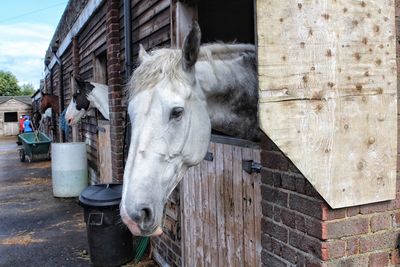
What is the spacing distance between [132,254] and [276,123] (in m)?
3.91

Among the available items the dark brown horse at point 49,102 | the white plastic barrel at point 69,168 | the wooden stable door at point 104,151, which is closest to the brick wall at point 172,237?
the wooden stable door at point 104,151

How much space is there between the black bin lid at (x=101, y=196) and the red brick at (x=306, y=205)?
9.61ft

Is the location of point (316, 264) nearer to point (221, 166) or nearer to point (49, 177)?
point (221, 166)

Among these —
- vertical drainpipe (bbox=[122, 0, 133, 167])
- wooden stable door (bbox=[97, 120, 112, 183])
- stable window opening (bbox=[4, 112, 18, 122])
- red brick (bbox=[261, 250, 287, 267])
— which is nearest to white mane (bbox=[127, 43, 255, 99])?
red brick (bbox=[261, 250, 287, 267])

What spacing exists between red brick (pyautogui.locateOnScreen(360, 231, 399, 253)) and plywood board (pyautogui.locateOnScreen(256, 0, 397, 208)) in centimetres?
22

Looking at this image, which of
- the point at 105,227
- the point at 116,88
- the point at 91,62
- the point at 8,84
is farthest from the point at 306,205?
the point at 8,84

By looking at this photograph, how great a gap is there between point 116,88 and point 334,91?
4741 millimetres

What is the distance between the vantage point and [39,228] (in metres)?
6.77

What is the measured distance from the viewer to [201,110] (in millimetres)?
2115

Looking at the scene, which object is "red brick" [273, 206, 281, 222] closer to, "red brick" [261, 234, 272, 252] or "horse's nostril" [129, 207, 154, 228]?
"red brick" [261, 234, 272, 252]

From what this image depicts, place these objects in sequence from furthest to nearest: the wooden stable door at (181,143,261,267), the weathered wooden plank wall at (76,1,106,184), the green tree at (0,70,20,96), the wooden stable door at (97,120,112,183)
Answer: the green tree at (0,70,20,96) → the weathered wooden plank wall at (76,1,106,184) → the wooden stable door at (97,120,112,183) → the wooden stable door at (181,143,261,267)

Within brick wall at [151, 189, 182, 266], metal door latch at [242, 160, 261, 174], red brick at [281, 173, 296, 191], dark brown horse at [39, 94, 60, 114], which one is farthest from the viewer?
dark brown horse at [39, 94, 60, 114]

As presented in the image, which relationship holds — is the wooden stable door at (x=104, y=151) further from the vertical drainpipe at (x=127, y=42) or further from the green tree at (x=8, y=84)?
the green tree at (x=8, y=84)

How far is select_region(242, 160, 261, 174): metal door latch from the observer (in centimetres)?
261
